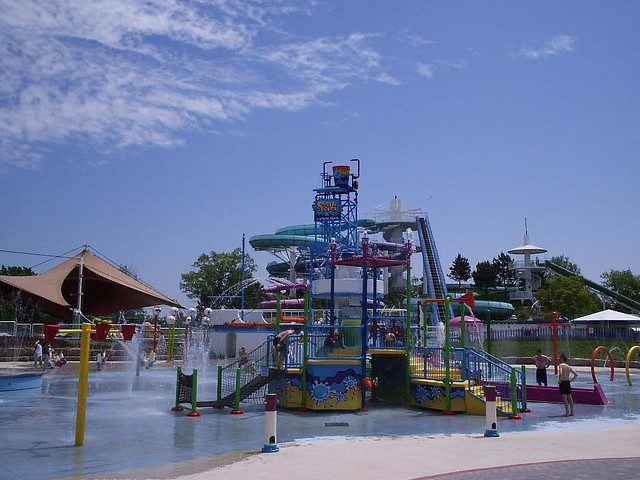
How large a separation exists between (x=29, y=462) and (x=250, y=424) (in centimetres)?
557

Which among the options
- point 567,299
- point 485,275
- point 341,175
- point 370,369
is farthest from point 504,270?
point 370,369

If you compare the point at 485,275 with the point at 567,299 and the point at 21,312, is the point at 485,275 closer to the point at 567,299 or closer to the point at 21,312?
the point at 567,299

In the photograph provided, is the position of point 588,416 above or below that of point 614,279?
below

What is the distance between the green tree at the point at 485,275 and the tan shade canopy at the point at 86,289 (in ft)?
166

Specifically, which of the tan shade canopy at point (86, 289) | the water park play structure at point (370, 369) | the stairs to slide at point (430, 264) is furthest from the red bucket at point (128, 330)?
the stairs to slide at point (430, 264)

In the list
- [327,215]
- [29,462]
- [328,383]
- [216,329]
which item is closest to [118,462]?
[29,462]

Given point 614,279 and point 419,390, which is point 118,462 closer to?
point 419,390

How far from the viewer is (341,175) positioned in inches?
1795

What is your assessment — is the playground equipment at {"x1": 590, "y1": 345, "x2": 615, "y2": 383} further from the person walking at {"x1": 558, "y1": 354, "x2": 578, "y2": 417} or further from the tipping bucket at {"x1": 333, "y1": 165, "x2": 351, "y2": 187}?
the tipping bucket at {"x1": 333, "y1": 165, "x2": 351, "y2": 187}

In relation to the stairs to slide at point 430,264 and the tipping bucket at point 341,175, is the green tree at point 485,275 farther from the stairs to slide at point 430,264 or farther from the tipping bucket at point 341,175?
the tipping bucket at point 341,175

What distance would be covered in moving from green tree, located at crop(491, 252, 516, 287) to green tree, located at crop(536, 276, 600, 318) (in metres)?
20.4

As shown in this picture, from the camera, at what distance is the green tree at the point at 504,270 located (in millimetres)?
88375

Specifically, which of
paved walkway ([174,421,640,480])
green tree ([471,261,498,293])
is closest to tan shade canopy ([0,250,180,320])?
paved walkway ([174,421,640,480])

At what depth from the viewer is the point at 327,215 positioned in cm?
4684
